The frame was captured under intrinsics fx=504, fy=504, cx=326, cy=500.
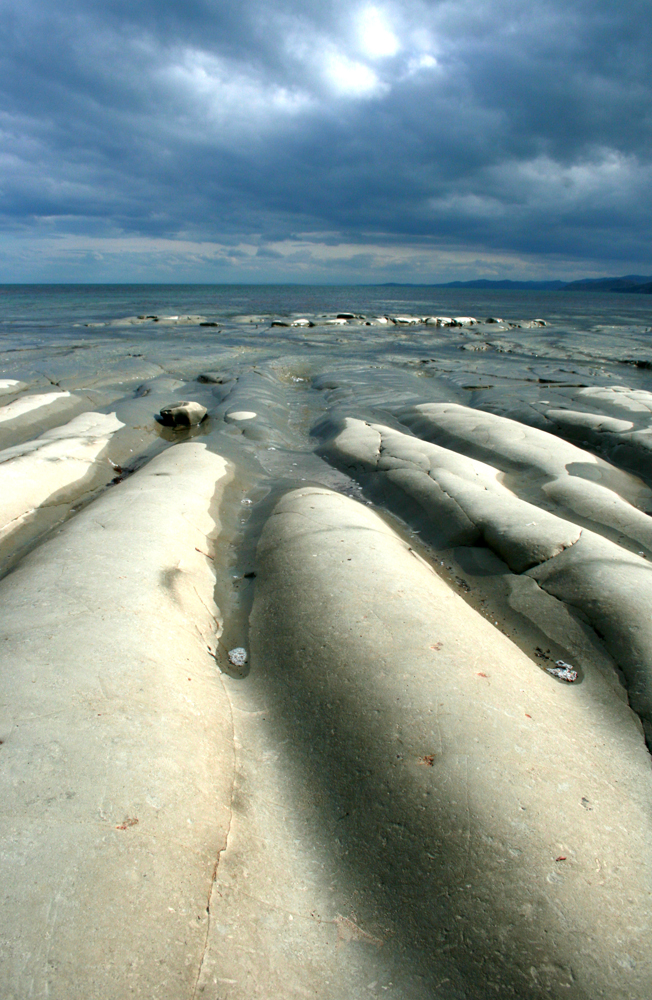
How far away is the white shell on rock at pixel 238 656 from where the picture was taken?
348cm

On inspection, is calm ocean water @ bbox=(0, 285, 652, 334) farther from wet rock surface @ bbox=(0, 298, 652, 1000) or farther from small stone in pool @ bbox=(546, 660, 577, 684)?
small stone in pool @ bbox=(546, 660, 577, 684)

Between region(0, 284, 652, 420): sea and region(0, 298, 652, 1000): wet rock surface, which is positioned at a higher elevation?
region(0, 298, 652, 1000): wet rock surface

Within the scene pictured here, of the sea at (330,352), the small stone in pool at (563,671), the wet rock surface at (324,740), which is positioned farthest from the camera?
the sea at (330,352)

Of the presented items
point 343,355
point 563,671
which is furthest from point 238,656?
point 343,355

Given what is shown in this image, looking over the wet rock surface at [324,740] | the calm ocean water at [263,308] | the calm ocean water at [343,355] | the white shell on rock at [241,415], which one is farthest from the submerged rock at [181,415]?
the calm ocean water at [263,308]

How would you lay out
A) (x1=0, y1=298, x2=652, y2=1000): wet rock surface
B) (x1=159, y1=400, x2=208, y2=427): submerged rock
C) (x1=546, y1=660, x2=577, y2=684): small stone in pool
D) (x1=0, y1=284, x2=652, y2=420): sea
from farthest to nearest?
(x1=0, y1=284, x2=652, y2=420): sea
(x1=159, y1=400, x2=208, y2=427): submerged rock
(x1=546, y1=660, x2=577, y2=684): small stone in pool
(x1=0, y1=298, x2=652, y2=1000): wet rock surface

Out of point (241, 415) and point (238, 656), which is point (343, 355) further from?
point (238, 656)

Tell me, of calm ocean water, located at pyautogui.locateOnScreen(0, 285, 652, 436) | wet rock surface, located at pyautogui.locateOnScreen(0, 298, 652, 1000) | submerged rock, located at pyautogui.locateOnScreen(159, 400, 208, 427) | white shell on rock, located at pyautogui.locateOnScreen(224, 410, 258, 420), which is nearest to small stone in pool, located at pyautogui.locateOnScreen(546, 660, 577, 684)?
wet rock surface, located at pyautogui.locateOnScreen(0, 298, 652, 1000)

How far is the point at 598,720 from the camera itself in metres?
3.03

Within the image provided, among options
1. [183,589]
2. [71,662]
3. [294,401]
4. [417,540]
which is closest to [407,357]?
[294,401]

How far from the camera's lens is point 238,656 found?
11.6 ft

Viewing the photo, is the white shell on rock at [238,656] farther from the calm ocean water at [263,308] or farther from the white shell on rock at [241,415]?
the calm ocean water at [263,308]

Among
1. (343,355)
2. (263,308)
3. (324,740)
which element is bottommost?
(343,355)

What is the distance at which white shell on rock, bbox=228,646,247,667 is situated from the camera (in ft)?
11.4
